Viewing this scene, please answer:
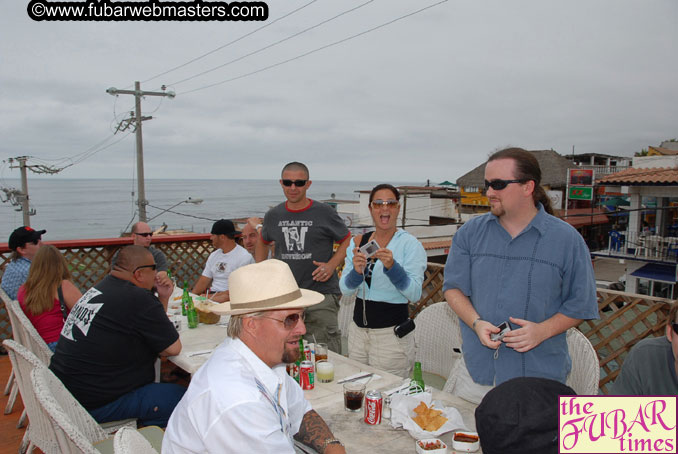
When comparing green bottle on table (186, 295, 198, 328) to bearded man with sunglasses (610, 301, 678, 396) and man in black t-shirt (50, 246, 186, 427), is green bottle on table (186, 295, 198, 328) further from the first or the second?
bearded man with sunglasses (610, 301, 678, 396)

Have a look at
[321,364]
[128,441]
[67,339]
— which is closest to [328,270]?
[321,364]

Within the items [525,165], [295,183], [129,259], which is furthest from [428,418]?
[295,183]

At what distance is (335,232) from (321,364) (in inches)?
56.0

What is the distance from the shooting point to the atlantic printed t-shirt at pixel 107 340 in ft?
7.47

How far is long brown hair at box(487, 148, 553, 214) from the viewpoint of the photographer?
1.87 meters

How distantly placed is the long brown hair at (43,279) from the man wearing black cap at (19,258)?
81 centimetres

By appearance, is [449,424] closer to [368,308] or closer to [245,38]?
[368,308]

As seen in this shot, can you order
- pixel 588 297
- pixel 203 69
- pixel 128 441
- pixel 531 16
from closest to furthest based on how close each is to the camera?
pixel 128 441
pixel 588 297
pixel 531 16
pixel 203 69

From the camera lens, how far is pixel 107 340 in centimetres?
229

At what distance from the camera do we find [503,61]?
1223 centimetres

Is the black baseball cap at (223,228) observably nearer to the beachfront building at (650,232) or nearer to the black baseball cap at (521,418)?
the black baseball cap at (521,418)

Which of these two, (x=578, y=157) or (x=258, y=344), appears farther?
(x=578, y=157)

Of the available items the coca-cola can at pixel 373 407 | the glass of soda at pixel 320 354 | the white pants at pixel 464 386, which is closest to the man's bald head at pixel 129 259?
the glass of soda at pixel 320 354

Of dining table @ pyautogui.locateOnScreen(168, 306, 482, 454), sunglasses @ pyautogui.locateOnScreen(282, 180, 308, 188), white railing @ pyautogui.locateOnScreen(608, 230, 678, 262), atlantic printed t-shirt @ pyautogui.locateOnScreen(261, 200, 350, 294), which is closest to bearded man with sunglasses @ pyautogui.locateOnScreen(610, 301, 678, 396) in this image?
dining table @ pyautogui.locateOnScreen(168, 306, 482, 454)
